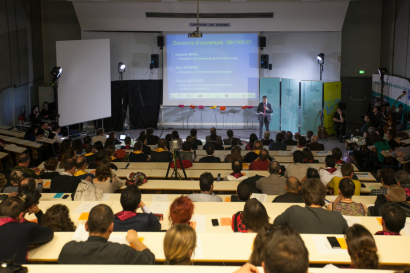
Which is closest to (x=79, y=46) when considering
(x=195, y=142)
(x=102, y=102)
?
(x=102, y=102)

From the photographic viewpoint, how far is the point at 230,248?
9.18ft

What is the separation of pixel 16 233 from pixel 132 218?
88 cm

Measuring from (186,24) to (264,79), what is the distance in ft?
9.72

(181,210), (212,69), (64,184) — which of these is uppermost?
(212,69)

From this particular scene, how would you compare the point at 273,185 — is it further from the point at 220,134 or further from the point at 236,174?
the point at 220,134

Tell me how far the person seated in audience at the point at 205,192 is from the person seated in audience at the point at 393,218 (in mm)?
1658

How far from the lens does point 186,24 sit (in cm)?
1199

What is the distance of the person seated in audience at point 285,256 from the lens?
64.6 inches

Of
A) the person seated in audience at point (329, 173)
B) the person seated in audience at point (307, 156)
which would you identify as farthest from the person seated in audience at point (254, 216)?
the person seated in audience at point (307, 156)

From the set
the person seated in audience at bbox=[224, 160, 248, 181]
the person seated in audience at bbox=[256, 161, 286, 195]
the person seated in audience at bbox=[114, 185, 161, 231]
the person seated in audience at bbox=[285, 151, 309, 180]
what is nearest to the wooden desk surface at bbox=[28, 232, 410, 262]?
the person seated in audience at bbox=[114, 185, 161, 231]

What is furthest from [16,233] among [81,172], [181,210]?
[81,172]

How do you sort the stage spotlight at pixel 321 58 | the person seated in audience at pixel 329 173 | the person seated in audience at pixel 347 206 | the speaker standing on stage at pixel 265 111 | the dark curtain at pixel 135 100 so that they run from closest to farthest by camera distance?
the person seated in audience at pixel 347 206, the person seated in audience at pixel 329 173, the speaker standing on stage at pixel 265 111, the stage spotlight at pixel 321 58, the dark curtain at pixel 135 100

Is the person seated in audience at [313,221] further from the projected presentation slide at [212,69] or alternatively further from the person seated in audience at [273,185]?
the projected presentation slide at [212,69]

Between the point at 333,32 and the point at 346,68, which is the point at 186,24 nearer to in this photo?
the point at 333,32
